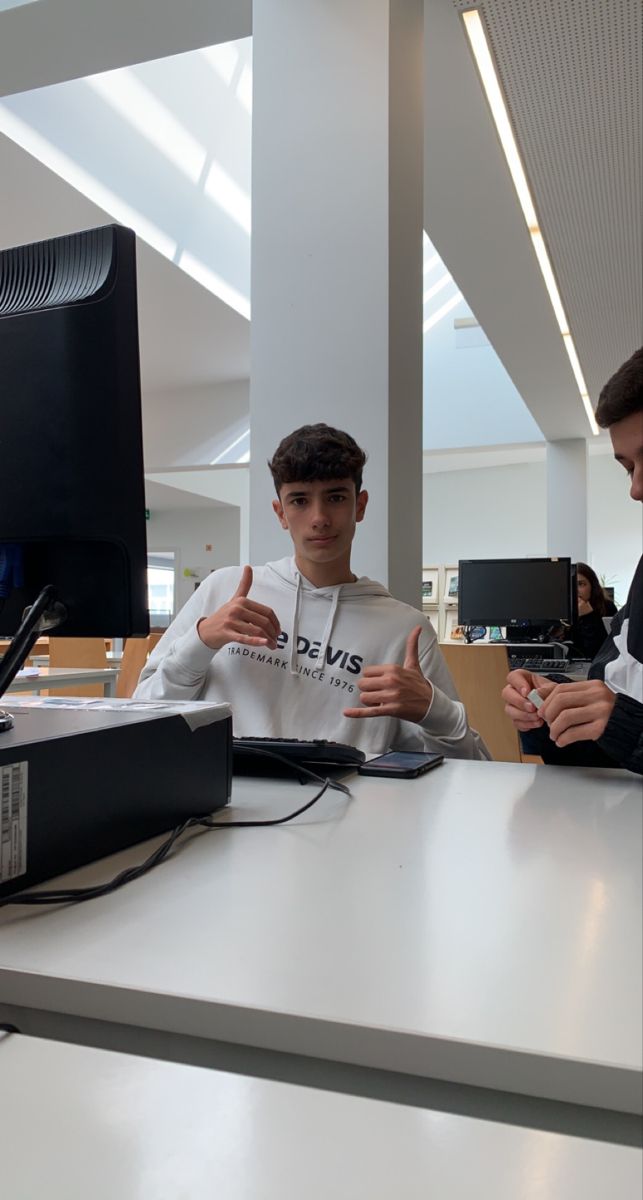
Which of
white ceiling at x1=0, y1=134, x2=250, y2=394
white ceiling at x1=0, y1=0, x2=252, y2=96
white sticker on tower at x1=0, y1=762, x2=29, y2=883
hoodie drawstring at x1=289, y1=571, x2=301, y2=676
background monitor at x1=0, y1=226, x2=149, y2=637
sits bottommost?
white sticker on tower at x1=0, y1=762, x2=29, y2=883

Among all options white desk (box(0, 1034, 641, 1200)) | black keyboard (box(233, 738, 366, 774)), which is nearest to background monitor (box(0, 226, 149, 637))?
black keyboard (box(233, 738, 366, 774))

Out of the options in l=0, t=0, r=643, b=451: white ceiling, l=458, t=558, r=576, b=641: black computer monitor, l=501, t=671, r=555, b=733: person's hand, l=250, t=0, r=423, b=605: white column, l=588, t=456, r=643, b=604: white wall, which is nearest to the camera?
l=501, t=671, r=555, b=733: person's hand

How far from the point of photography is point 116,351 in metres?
0.73

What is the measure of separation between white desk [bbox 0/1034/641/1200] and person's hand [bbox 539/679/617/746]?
71 cm

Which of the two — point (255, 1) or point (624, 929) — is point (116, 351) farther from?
point (255, 1)

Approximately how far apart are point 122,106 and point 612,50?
8.27 feet

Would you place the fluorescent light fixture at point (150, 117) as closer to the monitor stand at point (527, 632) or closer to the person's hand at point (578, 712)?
the monitor stand at point (527, 632)

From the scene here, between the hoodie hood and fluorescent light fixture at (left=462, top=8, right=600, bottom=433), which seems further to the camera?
fluorescent light fixture at (left=462, top=8, right=600, bottom=433)

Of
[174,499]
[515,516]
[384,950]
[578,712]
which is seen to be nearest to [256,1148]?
[384,950]

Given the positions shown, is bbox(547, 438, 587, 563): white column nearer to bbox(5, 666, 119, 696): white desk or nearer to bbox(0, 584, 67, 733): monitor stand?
bbox(5, 666, 119, 696): white desk

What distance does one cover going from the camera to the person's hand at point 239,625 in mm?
1313

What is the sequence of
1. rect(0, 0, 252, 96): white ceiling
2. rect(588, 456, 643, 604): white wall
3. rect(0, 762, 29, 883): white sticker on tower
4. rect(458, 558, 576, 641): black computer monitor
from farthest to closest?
rect(588, 456, 643, 604): white wall < rect(458, 558, 576, 641): black computer monitor < rect(0, 0, 252, 96): white ceiling < rect(0, 762, 29, 883): white sticker on tower

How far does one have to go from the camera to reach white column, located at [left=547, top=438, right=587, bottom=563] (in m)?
8.05

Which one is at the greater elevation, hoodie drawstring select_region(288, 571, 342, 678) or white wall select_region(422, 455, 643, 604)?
white wall select_region(422, 455, 643, 604)
